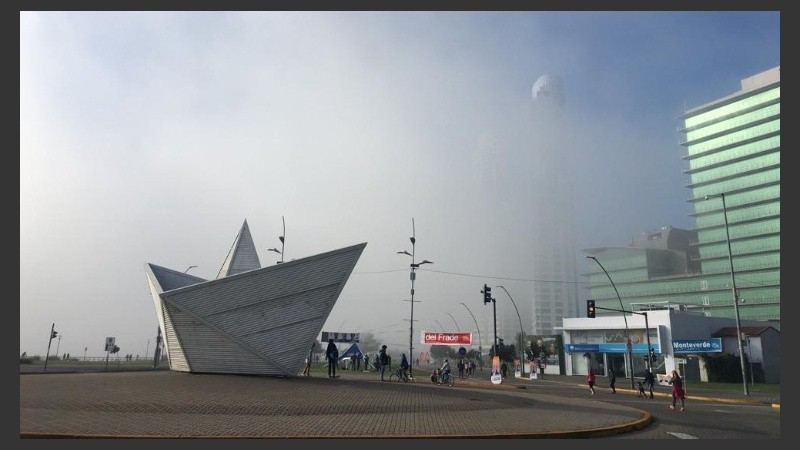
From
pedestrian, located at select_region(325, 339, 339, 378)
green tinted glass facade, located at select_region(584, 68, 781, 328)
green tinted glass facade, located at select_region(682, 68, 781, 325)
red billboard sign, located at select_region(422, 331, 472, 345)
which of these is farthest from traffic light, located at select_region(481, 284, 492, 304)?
green tinted glass facade, located at select_region(682, 68, 781, 325)

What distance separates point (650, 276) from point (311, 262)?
118 meters

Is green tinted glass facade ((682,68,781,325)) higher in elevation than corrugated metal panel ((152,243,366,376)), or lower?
higher

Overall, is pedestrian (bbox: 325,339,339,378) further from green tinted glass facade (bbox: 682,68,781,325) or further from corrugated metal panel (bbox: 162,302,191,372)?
green tinted glass facade (bbox: 682,68,781,325)

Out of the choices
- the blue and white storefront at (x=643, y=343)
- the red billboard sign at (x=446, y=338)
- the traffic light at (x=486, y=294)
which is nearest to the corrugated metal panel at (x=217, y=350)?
the traffic light at (x=486, y=294)

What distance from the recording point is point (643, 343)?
50.1 m

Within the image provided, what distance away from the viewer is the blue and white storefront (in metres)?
47.4

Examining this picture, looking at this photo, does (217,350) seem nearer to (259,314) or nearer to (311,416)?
(259,314)

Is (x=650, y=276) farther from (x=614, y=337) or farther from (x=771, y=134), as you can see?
(x=614, y=337)

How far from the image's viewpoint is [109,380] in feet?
63.1

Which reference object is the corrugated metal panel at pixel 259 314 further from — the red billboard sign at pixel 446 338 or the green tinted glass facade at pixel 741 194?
the green tinted glass facade at pixel 741 194

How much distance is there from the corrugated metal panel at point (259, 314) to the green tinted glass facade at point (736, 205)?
7616 centimetres

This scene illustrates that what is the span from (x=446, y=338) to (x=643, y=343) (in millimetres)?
21411

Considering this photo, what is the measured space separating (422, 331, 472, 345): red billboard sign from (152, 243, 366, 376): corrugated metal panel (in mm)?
37647

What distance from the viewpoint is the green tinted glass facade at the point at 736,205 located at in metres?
96.1
